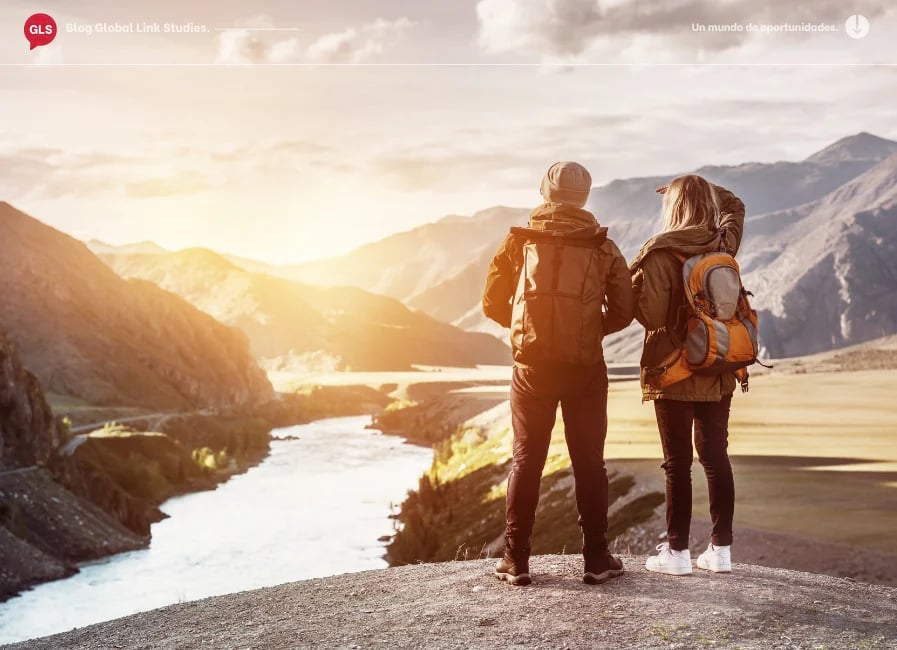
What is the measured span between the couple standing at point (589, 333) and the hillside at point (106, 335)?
111 meters

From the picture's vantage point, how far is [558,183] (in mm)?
9750

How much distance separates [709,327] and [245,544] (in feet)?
186

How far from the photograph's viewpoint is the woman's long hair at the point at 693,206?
9898mm

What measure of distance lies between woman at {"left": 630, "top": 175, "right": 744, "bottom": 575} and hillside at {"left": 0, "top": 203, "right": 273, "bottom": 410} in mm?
111975

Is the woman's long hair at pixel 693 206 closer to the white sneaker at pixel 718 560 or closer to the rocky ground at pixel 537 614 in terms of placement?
the white sneaker at pixel 718 560

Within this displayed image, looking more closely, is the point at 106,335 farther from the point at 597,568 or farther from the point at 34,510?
the point at 597,568

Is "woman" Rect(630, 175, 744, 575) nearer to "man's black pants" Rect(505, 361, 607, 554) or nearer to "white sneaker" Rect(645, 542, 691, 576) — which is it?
"white sneaker" Rect(645, 542, 691, 576)

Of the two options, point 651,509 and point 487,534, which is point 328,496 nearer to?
point 487,534

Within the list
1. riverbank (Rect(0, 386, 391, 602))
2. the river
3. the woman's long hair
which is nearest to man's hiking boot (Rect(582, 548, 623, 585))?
the woman's long hair

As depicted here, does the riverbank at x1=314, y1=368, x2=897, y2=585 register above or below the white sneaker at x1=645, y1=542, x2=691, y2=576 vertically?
below

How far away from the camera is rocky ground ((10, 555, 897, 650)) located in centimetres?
880

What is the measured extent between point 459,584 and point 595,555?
1.61 metres

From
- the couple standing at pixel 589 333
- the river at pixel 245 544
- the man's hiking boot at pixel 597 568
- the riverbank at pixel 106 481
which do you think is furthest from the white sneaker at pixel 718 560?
the riverbank at pixel 106 481

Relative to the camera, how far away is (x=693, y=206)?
9898 mm
